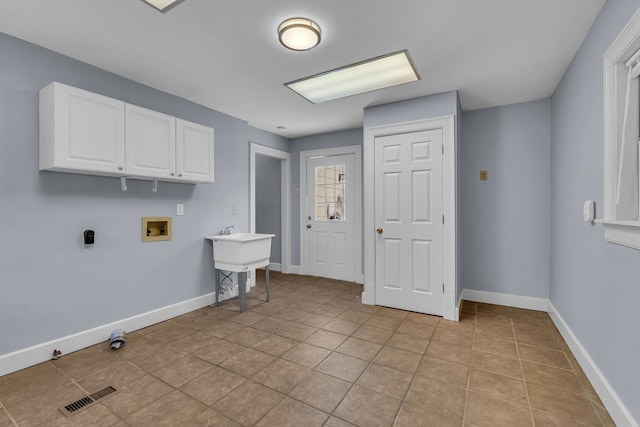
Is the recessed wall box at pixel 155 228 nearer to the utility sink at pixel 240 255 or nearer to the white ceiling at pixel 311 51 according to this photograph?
A: the utility sink at pixel 240 255

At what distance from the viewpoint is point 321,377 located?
81.4 inches

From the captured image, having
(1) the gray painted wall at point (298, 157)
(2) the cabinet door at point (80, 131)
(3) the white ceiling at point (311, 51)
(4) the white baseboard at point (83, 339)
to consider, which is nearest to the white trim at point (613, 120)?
(3) the white ceiling at point (311, 51)

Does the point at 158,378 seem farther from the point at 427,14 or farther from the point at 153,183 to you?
the point at 427,14

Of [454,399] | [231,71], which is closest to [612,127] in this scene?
[454,399]

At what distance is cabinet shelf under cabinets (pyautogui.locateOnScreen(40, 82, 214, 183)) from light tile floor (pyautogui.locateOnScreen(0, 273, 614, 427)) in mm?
1552

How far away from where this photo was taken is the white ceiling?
1.84 meters

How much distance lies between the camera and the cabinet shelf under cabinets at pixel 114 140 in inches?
86.2

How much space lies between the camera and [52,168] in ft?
7.27

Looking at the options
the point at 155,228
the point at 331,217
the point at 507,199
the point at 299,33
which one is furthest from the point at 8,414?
the point at 507,199

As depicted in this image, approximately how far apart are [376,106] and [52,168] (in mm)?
3172

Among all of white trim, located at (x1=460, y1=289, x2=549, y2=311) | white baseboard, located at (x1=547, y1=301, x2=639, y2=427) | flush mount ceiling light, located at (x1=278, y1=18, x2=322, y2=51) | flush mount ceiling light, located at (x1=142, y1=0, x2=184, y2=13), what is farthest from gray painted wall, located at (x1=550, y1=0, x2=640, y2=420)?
flush mount ceiling light, located at (x1=142, y1=0, x2=184, y2=13)

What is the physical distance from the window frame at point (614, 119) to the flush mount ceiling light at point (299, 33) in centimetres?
173

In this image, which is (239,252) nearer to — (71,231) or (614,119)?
(71,231)

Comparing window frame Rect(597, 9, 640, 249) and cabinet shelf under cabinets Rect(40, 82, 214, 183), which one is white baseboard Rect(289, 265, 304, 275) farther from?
window frame Rect(597, 9, 640, 249)
